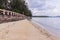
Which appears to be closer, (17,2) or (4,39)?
(4,39)

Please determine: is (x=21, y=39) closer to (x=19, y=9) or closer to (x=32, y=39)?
(x=32, y=39)

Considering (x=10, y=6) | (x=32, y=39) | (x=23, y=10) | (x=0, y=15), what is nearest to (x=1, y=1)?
(x=10, y=6)

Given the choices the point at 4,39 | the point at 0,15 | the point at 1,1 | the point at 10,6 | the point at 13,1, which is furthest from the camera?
the point at 13,1

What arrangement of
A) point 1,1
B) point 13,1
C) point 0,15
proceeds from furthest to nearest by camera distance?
point 13,1 < point 1,1 < point 0,15

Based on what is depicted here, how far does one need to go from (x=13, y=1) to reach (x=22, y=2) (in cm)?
572

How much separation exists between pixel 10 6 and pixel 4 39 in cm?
3547

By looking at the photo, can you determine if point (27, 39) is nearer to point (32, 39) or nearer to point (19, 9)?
point (32, 39)

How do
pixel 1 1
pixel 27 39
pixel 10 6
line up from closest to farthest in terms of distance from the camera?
pixel 27 39
pixel 1 1
pixel 10 6

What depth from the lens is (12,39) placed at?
756 cm

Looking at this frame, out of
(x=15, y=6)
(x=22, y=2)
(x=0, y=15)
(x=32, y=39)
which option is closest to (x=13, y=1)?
(x=15, y=6)

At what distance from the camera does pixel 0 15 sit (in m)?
17.4

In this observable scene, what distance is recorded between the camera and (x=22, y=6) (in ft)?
159

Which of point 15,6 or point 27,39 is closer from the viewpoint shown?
point 27,39

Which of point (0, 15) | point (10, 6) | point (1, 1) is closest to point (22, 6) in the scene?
point (10, 6)
